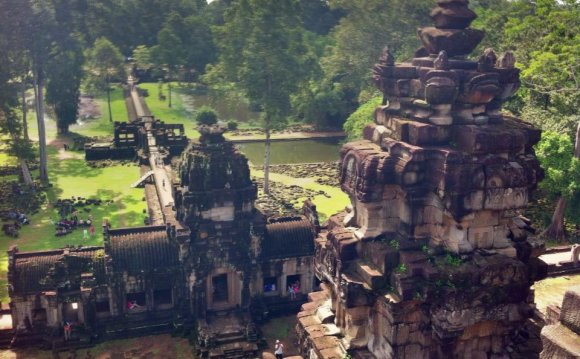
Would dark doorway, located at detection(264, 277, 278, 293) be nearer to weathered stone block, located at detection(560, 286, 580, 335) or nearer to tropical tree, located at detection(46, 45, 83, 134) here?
weathered stone block, located at detection(560, 286, 580, 335)

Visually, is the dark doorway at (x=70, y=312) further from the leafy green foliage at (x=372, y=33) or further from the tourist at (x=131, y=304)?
the leafy green foliage at (x=372, y=33)

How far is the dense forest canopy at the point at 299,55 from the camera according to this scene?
128ft

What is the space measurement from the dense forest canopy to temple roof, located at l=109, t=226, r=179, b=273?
63.6 feet

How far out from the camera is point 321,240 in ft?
59.4

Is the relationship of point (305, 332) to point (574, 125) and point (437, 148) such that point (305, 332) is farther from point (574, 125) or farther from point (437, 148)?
point (574, 125)

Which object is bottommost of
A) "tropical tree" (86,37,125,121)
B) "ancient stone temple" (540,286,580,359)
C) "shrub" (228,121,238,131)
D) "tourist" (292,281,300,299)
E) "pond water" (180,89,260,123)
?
"tourist" (292,281,300,299)

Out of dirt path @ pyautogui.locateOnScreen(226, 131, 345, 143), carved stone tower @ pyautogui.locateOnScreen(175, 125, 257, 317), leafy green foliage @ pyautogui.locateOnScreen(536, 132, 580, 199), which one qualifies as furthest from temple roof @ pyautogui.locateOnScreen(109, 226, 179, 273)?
dirt path @ pyautogui.locateOnScreen(226, 131, 345, 143)

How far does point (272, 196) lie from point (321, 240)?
28134 mm

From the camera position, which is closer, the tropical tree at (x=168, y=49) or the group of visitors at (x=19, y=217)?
the group of visitors at (x=19, y=217)

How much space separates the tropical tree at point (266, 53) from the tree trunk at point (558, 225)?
69.2 feet

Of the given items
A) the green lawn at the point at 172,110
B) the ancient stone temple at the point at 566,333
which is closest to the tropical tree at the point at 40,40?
the green lawn at the point at 172,110

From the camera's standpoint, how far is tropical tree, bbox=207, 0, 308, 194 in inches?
1651

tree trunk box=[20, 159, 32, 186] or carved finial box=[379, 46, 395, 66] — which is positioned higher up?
carved finial box=[379, 46, 395, 66]

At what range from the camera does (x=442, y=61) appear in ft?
48.4
